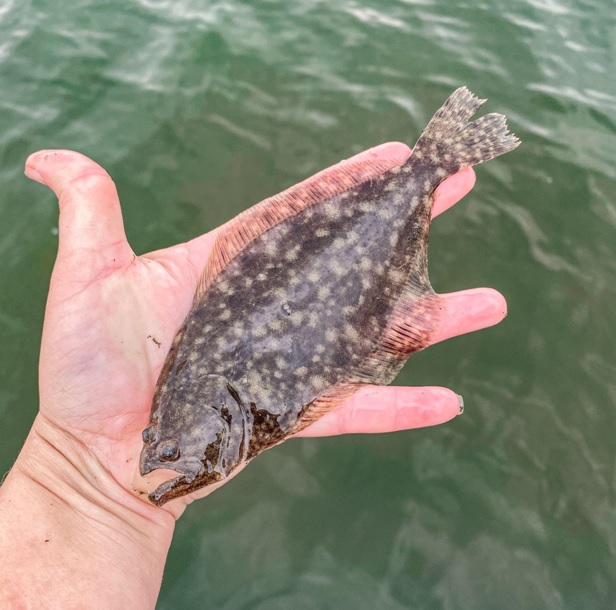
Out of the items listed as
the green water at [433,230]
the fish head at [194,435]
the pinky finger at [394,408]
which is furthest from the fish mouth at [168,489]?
the green water at [433,230]

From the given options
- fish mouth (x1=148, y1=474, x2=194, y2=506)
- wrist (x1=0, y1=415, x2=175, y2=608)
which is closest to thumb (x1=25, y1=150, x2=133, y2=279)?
wrist (x1=0, y1=415, x2=175, y2=608)

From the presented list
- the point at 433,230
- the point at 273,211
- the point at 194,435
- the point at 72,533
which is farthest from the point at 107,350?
the point at 433,230

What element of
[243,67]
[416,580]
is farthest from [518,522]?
[243,67]

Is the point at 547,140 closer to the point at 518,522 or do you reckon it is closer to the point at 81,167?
the point at 518,522

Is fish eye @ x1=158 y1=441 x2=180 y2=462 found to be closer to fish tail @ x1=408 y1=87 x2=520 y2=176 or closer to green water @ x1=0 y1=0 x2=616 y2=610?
green water @ x1=0 y1=0 x2=616 y2=610

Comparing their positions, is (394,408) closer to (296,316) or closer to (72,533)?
(296,316)
